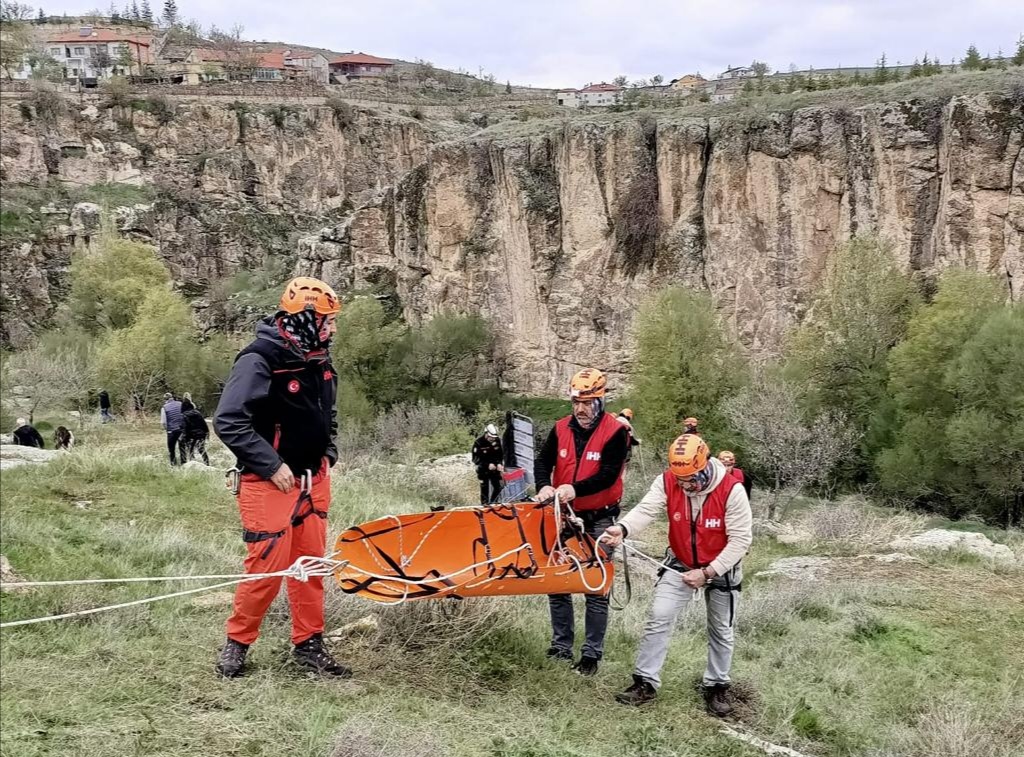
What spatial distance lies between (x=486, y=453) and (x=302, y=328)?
9.01 m

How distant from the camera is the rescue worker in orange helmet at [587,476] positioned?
15.8 ft

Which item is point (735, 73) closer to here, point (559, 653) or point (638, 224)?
point (638, 224)

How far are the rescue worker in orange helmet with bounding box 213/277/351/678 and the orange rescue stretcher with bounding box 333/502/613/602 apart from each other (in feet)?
1.04

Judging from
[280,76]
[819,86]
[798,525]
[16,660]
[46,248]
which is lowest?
[798,525]

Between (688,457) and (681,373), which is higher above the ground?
(688,457)

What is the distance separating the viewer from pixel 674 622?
4.61m

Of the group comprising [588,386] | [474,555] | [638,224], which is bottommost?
[474,555]

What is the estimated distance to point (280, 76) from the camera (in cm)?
7056

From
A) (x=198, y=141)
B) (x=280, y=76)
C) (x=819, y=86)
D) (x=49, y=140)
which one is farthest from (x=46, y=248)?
(x=819, y=86)

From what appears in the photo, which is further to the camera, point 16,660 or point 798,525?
point 798,525

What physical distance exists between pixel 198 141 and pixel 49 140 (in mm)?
8643

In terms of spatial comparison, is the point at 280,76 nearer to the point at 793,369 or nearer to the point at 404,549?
the point at 793,369

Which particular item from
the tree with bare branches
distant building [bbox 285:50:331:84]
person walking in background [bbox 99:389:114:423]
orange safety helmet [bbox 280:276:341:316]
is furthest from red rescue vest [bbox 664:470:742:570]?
distant building [bbox 285:50:331:84]

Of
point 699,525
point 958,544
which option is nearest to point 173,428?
point 699,525
